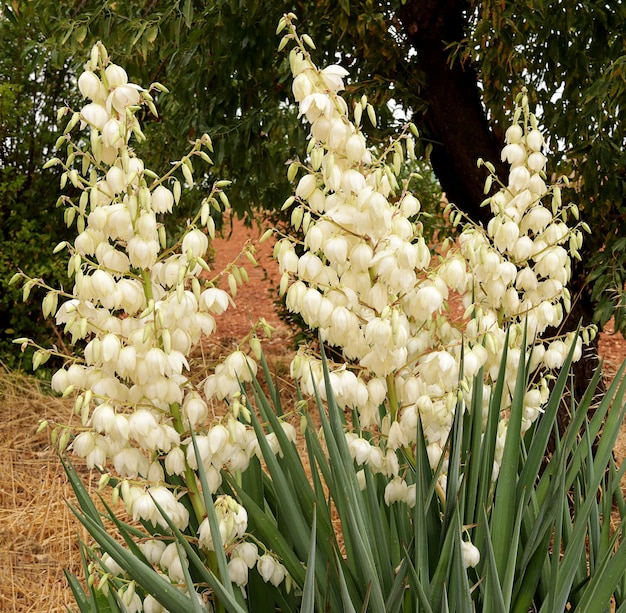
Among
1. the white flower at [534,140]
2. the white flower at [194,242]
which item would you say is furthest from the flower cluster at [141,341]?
the white flower at [534,140]

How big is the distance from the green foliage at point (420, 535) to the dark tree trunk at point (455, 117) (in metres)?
2.17

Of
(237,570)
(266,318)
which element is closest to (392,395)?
(237,570)

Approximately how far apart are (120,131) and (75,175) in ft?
0.39

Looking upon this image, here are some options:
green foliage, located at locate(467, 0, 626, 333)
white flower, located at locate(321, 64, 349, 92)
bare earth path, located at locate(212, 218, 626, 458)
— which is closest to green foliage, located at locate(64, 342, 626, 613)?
white flower, located at locate(321, 64, 349, 92)

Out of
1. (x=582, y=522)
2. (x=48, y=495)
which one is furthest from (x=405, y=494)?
(x=48, y=495)

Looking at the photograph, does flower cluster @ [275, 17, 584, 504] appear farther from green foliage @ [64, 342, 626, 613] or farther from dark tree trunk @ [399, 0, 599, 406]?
dark tree trunk @ [399, 0, 599, 406]

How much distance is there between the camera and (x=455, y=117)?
3.75 metres

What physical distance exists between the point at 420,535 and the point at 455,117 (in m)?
2.74

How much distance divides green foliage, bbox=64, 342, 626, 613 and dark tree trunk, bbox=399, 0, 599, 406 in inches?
85.3

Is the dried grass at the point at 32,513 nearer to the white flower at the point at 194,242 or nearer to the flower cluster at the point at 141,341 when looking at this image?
the flower cluster at the point at 141,341

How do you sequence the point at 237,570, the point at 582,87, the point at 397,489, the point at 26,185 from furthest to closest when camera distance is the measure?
the point at 26,185
the point at 582,87
the point at 397,489
the point at 237,570

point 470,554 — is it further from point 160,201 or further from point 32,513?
point 32,513

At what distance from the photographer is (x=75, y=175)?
1437 millimetres

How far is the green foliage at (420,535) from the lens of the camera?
1.35 meters
